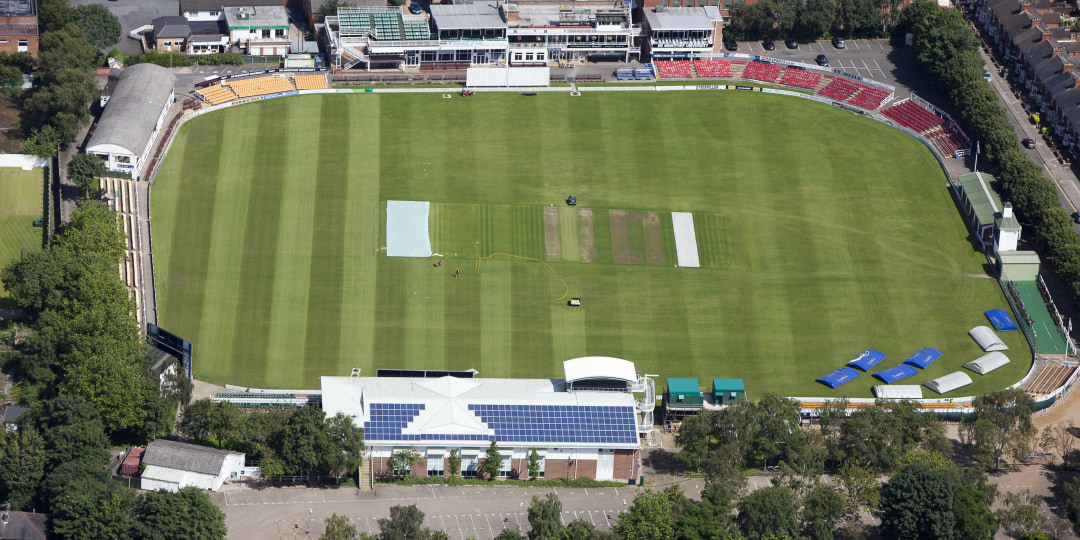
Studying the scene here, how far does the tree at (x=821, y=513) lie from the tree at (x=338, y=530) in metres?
46.3

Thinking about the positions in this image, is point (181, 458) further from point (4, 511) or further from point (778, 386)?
point (778, 386)

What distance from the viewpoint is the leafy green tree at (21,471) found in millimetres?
167875

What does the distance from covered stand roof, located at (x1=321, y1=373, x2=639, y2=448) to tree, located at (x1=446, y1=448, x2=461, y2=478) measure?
1.10 meters

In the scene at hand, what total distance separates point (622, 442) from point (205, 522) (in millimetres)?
47169

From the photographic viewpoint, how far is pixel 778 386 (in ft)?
649

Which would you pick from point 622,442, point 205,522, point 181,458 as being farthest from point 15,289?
point 622,442

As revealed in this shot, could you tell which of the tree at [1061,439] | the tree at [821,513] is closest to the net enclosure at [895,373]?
the tree at [1061,439]

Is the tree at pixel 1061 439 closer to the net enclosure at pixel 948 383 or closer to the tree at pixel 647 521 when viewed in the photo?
the net enclosure at pixel 948 383

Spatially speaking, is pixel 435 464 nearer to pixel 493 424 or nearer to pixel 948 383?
pixel 493 424

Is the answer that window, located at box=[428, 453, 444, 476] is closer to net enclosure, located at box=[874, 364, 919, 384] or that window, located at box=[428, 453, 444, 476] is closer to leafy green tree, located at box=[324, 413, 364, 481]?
leafy green tree, located at box=[324, 413, 364, 481]

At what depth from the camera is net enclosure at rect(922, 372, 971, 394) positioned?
196125 mm

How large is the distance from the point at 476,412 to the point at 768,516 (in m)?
36.3

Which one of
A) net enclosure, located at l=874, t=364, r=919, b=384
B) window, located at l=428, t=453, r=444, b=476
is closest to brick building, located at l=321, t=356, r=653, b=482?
window, located at l=428, t=453, r=444, b=476

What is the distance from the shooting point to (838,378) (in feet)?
650
